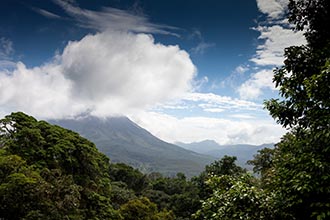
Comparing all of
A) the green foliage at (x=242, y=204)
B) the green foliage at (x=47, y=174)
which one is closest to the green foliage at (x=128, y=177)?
the green foliage at (x=47, y=174)

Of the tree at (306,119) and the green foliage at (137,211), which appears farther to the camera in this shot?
the green foliage at (137,211)

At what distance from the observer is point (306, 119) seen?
487cm

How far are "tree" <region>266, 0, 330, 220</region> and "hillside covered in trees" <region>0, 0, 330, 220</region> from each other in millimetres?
13

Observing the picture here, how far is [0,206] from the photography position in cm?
1267

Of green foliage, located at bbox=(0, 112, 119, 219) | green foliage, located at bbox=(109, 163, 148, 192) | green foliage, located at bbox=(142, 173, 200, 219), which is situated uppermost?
green foliage, located at bbox=(0, 112, 119, 219)

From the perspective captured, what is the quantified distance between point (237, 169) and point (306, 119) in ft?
93.8

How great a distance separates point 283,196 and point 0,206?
40.3ft

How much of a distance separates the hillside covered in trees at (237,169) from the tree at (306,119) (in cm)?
1

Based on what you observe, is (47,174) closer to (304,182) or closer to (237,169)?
(304,182)

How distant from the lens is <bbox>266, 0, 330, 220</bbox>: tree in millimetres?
4059

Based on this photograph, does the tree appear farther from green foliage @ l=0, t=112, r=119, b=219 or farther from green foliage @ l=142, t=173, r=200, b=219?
green foliage @ l=142, t=173, r=200, b=219

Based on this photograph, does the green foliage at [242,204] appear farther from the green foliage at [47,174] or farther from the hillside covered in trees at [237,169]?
the green foliage at [47,174]

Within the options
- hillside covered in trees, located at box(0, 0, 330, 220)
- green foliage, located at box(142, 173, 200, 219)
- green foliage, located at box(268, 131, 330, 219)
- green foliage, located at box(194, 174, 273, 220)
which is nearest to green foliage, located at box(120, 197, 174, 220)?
hillside covered in trees, located at box(0, 0, 330, 220)

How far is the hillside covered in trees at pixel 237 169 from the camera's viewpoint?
425cm
